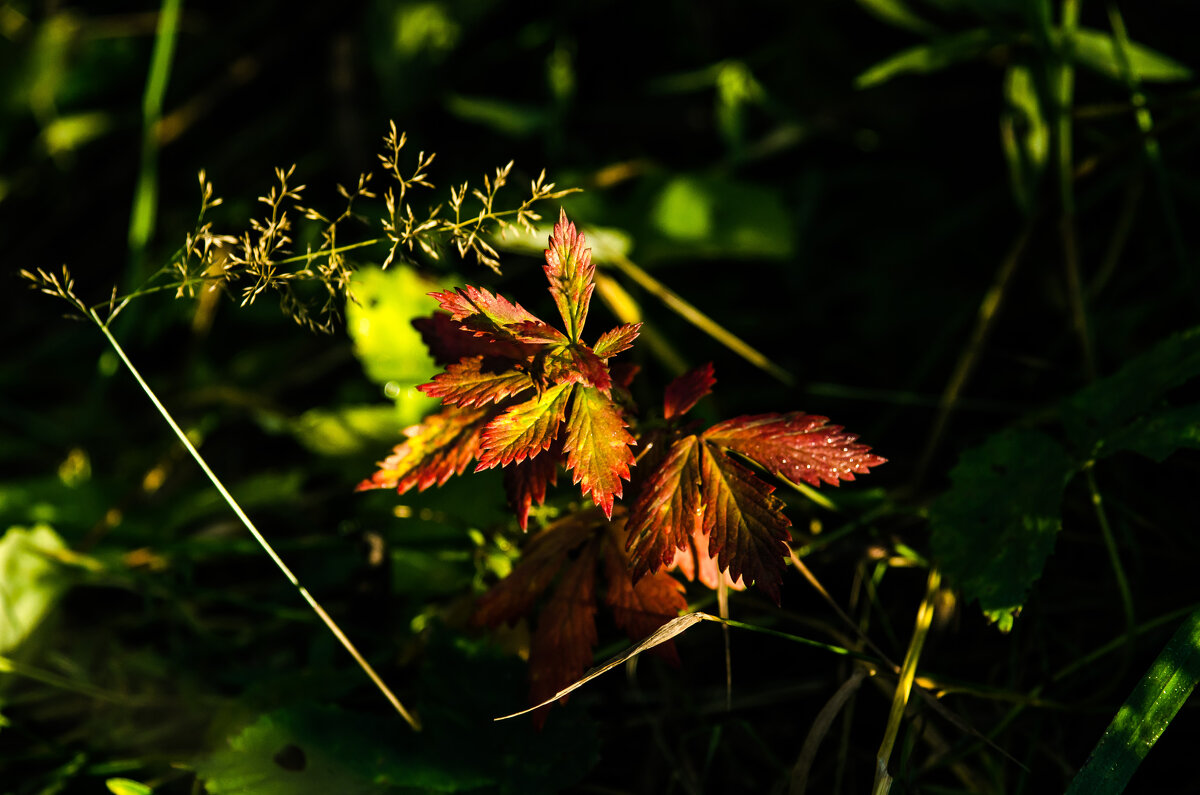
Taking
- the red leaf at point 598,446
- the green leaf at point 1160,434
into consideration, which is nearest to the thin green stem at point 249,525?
the red leaf at point 598,446

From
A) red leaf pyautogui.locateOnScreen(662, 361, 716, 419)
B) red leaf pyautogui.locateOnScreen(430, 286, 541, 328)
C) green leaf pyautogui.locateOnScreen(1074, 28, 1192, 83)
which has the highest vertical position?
green leaf pyautogui.locateOnScreen(1074, 28, 1192, 83)

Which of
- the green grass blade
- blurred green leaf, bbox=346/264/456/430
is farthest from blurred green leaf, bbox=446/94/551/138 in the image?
the green grass blade

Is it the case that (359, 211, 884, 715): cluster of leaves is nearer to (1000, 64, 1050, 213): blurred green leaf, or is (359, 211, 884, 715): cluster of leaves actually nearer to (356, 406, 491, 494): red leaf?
(356, 406, 491, 494): red leaf

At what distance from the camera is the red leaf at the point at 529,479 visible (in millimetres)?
1142

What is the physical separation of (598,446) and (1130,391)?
0.93 m

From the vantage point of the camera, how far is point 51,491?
1963mm

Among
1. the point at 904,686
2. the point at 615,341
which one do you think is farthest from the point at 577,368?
the point at 904,686

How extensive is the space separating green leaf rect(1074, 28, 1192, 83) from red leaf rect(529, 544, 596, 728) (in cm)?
159

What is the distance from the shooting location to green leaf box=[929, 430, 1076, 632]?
116 cm

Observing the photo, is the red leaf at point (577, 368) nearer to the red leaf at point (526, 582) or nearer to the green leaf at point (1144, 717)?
the red leaf at point (526, 582)

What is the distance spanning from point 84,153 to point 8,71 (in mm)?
352

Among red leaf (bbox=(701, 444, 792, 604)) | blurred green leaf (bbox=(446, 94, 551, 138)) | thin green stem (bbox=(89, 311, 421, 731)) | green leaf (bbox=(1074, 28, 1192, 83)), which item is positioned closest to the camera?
red leaf (bbox=(701, 444, 792, 604))

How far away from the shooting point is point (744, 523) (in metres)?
1.00

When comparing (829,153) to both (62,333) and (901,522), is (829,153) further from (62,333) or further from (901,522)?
(62,333)
